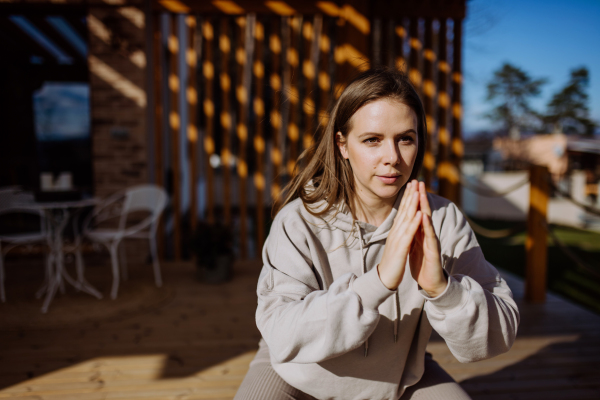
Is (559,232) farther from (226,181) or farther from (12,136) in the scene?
(12,136)

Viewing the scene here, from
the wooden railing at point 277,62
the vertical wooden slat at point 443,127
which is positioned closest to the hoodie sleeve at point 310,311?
the wooden railing at point 277,62

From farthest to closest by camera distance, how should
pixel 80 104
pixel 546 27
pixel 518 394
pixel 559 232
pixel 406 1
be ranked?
1. pixel 546 27
2. pixel 559 232
3. pixel 80 104
4. pixel 406 1
5. pixel 518 394

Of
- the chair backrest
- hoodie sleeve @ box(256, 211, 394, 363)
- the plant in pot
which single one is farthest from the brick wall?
hoodie sleeve @ box(256, 211, 394, 363)

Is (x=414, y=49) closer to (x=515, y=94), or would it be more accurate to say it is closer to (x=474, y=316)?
(x=474, y=316)

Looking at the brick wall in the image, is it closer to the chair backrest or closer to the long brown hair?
the chair backrest

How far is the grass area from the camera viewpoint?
4168 mm

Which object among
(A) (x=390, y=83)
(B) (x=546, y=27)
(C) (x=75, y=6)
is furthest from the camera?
(B) (x=546, y=27)

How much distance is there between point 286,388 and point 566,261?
5.76 m

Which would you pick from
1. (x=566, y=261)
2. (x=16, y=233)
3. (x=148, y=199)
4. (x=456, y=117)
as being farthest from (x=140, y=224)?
(x=566, y=261)

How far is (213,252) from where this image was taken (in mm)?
3777

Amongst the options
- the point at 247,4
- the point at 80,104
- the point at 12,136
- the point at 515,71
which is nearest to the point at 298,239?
the point at 247,4

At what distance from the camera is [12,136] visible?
6.26 meters

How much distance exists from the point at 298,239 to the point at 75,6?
14.1ft

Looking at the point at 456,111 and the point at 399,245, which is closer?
the point at 399,245
